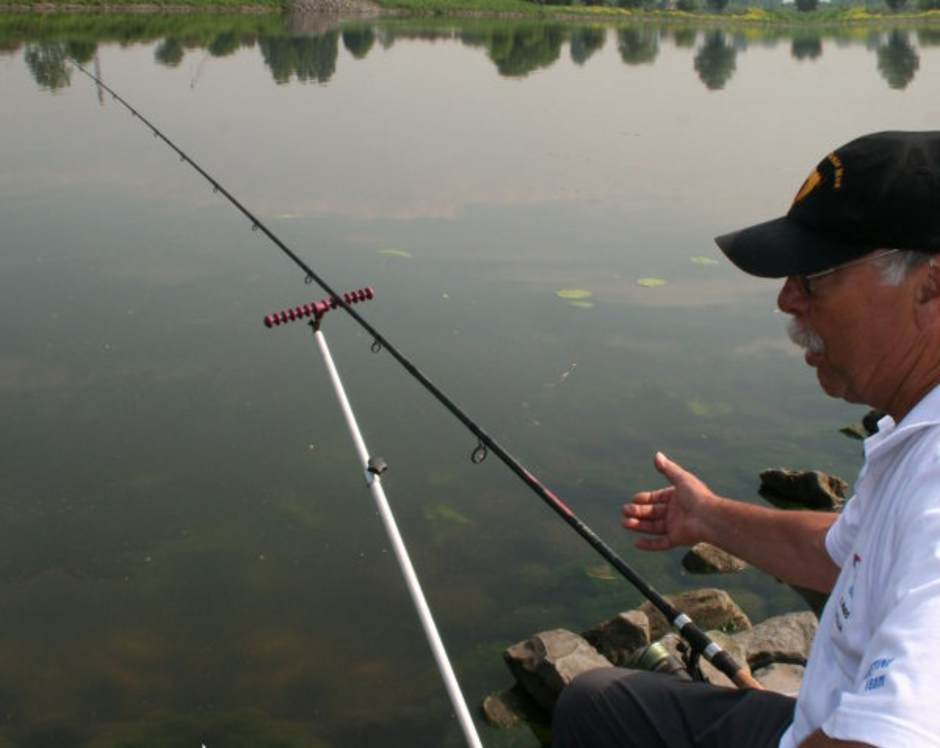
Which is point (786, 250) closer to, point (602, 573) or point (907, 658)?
point (907, 658)

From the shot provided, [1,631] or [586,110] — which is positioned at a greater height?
[586,110]

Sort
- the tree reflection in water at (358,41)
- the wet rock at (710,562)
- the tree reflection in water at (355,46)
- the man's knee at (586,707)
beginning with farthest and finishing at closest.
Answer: the tree reflection in water at (358,41), the tree reflection in water at (355,46), the wet rock at (710,562), the man's knee at (586,707)

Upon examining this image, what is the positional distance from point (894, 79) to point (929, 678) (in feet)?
74.2

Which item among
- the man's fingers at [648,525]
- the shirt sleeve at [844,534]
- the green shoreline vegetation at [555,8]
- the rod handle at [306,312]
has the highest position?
the green shoreline vegetation at [555,8]

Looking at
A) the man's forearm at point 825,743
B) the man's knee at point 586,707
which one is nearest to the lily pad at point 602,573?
the man's knee at point 586,707

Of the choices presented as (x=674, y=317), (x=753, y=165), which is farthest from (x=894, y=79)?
(x=674, y=317)

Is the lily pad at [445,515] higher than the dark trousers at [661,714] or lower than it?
lower

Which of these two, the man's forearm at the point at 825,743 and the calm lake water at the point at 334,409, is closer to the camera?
the man's forearm at the point at 825,743

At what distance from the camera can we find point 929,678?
1.03 meters

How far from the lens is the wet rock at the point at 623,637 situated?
322 centimetres

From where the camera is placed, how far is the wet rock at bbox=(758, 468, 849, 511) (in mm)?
4320

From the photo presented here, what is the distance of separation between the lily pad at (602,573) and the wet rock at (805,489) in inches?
39.4

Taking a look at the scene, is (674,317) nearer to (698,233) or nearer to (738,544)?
(698,233)

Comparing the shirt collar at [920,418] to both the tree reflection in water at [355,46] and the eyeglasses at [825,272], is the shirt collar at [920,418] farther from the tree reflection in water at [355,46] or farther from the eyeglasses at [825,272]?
the tree reflection in water at [355,46]
